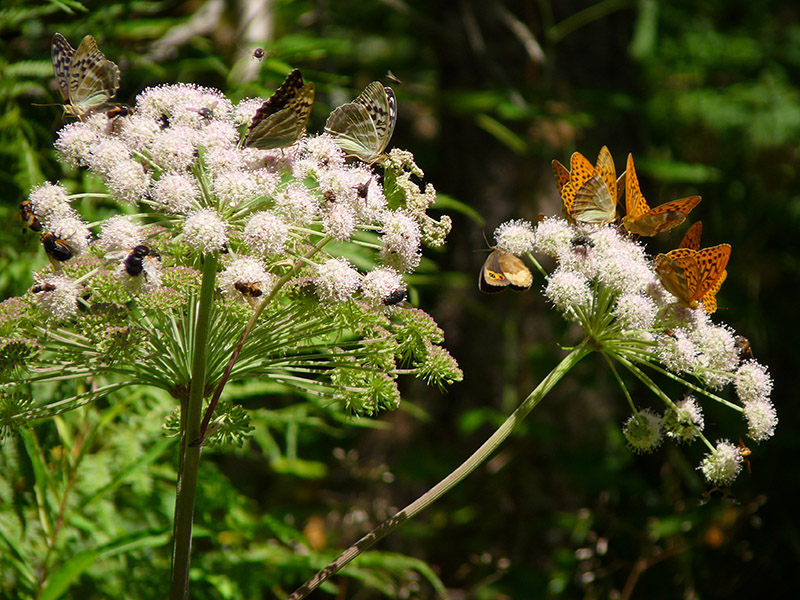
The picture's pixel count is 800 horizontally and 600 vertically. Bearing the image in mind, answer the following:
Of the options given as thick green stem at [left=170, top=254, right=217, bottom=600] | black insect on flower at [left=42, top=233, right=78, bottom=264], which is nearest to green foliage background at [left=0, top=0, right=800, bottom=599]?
thick green stem at [left=170, top=254, right=217, bottom=600]

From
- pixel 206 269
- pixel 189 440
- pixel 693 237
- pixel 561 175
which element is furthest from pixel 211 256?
pixel 693 237

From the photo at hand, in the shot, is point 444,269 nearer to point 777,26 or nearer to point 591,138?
point 591,138

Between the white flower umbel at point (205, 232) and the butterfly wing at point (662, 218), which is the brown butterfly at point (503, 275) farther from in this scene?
the white flower umbel at point (205, 232)

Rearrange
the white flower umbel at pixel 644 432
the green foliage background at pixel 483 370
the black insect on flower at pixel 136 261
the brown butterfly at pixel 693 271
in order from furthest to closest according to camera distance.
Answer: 1. the green foliage background at pixel 483 370
2. the white flower umbel at pixel 644 432
3. the brown butterfly at pixel 693 271
4. the black insect on flower at pixel 136 261

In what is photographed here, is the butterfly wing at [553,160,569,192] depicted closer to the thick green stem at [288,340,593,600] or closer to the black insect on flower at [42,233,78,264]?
the thick green stem at [288,340,593,600]

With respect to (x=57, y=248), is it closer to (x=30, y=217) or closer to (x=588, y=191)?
(x=30, y=217)

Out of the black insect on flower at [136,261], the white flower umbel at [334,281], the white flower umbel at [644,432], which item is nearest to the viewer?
the black insect on flower at [136,261]

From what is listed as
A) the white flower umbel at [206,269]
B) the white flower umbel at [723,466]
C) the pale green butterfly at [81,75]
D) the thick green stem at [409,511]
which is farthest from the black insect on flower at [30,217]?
the white flower umbel at [723,466]

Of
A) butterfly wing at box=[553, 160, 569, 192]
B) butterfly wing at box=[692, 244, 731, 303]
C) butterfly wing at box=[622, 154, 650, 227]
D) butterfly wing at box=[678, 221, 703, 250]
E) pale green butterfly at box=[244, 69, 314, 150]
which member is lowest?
butterfly wing at box=[692, 244, 731, 303]
